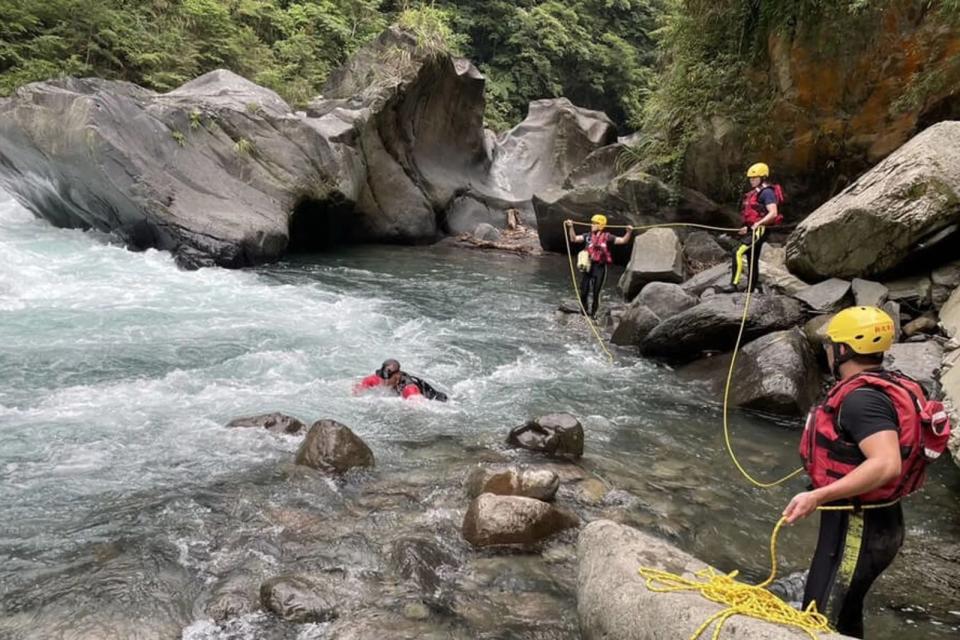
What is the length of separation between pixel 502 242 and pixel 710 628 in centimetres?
1902

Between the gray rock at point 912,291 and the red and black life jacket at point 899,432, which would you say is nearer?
the red and black life jacket at point 899,432

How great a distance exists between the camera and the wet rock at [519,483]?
5.64 m

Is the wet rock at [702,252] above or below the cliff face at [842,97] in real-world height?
below

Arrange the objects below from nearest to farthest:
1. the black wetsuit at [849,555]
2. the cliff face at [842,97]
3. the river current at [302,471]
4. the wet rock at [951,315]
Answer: the black wetsuit at [849,555] → the river current at [302,471] → the wet rock at [951,315] → the cliff face at [842,97]

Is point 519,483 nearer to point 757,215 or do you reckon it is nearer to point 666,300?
point 666,300

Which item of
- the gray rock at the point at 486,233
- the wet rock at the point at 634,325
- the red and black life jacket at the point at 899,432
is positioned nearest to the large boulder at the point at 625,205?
the gray rock at the point at 486,233

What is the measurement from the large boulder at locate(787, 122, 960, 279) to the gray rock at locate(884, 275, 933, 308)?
0.31m

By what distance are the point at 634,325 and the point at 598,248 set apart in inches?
78.1

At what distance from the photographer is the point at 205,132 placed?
1527cm

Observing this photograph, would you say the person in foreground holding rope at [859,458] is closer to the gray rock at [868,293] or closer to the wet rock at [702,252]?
the gray rock at [868,293]

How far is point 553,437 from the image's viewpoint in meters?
6.78

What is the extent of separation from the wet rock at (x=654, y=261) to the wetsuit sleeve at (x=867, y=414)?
10.7 meters

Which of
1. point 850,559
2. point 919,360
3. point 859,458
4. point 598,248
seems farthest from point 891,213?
point 859,458

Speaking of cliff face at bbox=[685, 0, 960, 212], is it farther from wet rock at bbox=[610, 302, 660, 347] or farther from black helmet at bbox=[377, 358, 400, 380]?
black helmet at bbox=[377, 358, 400, 380]
